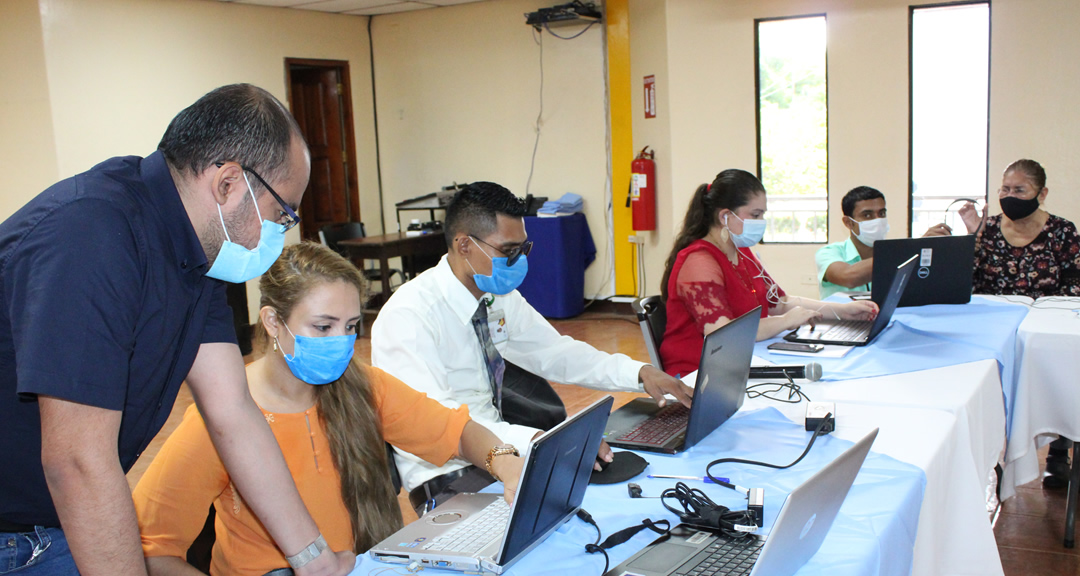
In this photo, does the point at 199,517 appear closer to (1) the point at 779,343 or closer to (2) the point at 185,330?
(2) the point at 185,330

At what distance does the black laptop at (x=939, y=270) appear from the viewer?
3119 millimetres

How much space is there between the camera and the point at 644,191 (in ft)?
21.0

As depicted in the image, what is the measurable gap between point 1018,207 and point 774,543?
3.28 meters

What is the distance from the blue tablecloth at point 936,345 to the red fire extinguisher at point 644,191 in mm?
3286

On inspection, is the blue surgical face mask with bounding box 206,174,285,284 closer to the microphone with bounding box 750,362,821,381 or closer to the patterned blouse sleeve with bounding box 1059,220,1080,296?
the microphone with bounding box 750,362,821,381

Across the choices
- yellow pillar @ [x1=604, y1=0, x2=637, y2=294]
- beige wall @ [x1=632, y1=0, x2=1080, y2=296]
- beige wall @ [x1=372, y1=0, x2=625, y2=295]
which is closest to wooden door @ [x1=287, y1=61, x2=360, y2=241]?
beige wall @ [x1=372, y1=0, x2=625, y2=295]

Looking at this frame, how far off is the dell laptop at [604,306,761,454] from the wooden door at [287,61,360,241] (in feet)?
20.3

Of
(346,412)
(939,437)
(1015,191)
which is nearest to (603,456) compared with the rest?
(346,412)

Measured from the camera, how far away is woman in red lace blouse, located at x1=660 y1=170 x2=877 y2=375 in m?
2.82

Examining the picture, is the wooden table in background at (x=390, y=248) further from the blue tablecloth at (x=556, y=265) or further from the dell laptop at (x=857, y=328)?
the dell laptop at (x=857, y=328)

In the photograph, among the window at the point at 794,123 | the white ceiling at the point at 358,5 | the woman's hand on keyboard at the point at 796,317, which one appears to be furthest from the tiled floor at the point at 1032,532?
the white ceiling at the point at 358,5

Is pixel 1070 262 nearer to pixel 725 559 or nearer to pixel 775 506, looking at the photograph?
pixel 775 506

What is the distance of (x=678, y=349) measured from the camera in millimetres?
2916

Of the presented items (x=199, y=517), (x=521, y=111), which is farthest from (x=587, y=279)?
(x=199, y=517)
